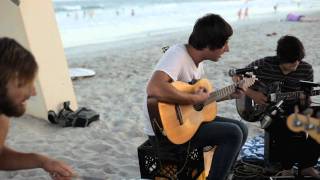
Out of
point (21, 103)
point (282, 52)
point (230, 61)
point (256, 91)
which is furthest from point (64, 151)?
point (230, 61)

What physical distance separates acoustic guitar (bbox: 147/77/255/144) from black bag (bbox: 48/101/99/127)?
227 centimetres

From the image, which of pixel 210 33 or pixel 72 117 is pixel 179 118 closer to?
pixel 210 33

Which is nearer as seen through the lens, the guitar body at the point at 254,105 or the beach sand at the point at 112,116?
the guitar body at the point at 254,105

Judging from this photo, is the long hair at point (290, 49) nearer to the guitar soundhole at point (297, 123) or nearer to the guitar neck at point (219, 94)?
the guitar neck at point (219, 94)

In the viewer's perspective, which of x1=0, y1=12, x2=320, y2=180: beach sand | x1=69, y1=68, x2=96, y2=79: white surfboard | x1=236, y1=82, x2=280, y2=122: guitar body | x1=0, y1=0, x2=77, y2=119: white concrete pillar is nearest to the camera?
x1=236, y1=82, x2=280, y2=122: guitar body

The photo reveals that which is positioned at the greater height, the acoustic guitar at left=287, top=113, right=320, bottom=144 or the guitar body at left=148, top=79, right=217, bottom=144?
the acoustic guitar at left=287, top=113, right=320, bottom=144

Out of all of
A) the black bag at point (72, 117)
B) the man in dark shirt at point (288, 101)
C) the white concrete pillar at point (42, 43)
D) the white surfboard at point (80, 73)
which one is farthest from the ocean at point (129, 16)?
the man in dark shirt at point (288, 101)

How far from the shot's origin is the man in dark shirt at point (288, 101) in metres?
3.25

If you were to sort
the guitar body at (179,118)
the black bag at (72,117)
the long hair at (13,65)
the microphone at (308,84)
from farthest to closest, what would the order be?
the black bag at (72,117), the microphone at (308,84), the guitar body at (179,118), the long hair at (13,65)

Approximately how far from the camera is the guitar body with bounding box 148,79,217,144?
2.85 meters

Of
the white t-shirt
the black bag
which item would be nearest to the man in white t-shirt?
the white t-shirt

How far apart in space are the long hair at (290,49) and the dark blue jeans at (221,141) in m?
0.74

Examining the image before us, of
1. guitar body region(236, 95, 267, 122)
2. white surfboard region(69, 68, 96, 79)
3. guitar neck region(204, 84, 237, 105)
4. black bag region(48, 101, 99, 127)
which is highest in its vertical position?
guitar neck region(204, 84, 237, 105)

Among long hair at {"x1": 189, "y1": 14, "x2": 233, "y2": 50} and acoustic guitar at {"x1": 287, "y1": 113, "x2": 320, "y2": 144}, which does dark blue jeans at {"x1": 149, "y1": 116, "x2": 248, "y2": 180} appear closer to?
long hair at {"x1": 189, "y1": 14, "x2": 233, "y2": 50}
